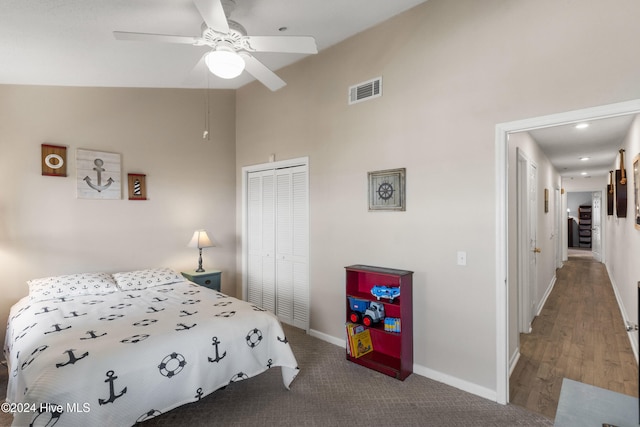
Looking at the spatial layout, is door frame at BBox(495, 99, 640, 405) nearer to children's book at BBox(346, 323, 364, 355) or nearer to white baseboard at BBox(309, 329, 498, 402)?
white baseboard at BBox(309, 329, 498, 402)

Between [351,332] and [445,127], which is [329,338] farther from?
[445,127]

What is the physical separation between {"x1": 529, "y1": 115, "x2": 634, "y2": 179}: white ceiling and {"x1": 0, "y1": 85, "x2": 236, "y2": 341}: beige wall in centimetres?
396

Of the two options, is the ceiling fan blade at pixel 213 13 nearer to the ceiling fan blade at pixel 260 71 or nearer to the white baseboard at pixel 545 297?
the ceiling fan blade at pixel 260 71

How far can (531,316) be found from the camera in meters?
4.05

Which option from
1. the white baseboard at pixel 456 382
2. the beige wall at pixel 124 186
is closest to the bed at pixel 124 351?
the beige wall at pixel 124 186

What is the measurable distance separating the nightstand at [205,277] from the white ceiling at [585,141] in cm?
388

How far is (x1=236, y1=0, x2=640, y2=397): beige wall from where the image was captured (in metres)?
2.16

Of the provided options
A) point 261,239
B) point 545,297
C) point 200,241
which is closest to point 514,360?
point 545,297

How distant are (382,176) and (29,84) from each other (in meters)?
3.53

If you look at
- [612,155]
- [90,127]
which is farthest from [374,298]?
[612,155]

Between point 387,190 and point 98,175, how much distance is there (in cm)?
309

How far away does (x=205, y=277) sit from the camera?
4.11 meters

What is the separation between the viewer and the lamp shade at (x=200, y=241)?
162 inches

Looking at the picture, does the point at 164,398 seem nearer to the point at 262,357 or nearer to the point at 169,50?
the point at 262,357
